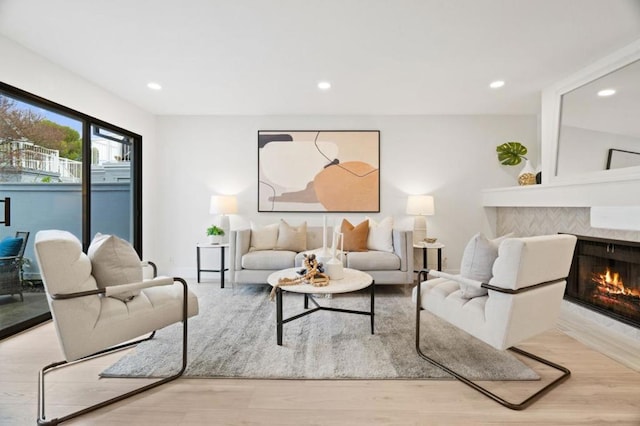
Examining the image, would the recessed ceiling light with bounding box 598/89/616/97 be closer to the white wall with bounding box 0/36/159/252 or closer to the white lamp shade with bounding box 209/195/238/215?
the white lamp shade with bounding box 209/195/238/215

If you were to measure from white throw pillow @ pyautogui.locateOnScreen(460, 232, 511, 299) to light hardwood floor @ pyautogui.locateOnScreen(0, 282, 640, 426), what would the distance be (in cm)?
58

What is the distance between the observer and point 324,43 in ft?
8.35

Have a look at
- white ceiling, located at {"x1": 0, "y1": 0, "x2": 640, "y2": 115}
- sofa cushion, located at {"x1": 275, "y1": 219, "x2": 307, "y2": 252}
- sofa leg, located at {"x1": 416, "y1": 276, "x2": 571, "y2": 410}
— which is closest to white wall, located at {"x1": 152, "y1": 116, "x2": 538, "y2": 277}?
sofa cushion, located at {"x1": 275, "y1": 219, "x2": 307, "y2": 252}

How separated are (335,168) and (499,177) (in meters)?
2.61

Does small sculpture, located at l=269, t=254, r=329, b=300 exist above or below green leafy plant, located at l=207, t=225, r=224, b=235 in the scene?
below

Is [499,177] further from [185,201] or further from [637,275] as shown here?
[185,201]

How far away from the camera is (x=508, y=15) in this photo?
7.12ft

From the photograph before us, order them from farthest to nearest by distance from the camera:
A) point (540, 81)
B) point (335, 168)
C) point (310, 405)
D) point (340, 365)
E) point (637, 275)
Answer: point (335, 168)
point (540, 81)
point (637, 275)
point (340, 365)
point (310, 405)

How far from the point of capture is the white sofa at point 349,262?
3.60m

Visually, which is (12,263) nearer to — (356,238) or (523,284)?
(356,238)

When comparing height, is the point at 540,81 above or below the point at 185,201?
above

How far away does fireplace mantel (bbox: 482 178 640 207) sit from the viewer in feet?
8.00

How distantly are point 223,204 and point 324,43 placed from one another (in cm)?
266

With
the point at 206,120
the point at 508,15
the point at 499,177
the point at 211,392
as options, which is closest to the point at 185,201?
the point at 206,120
